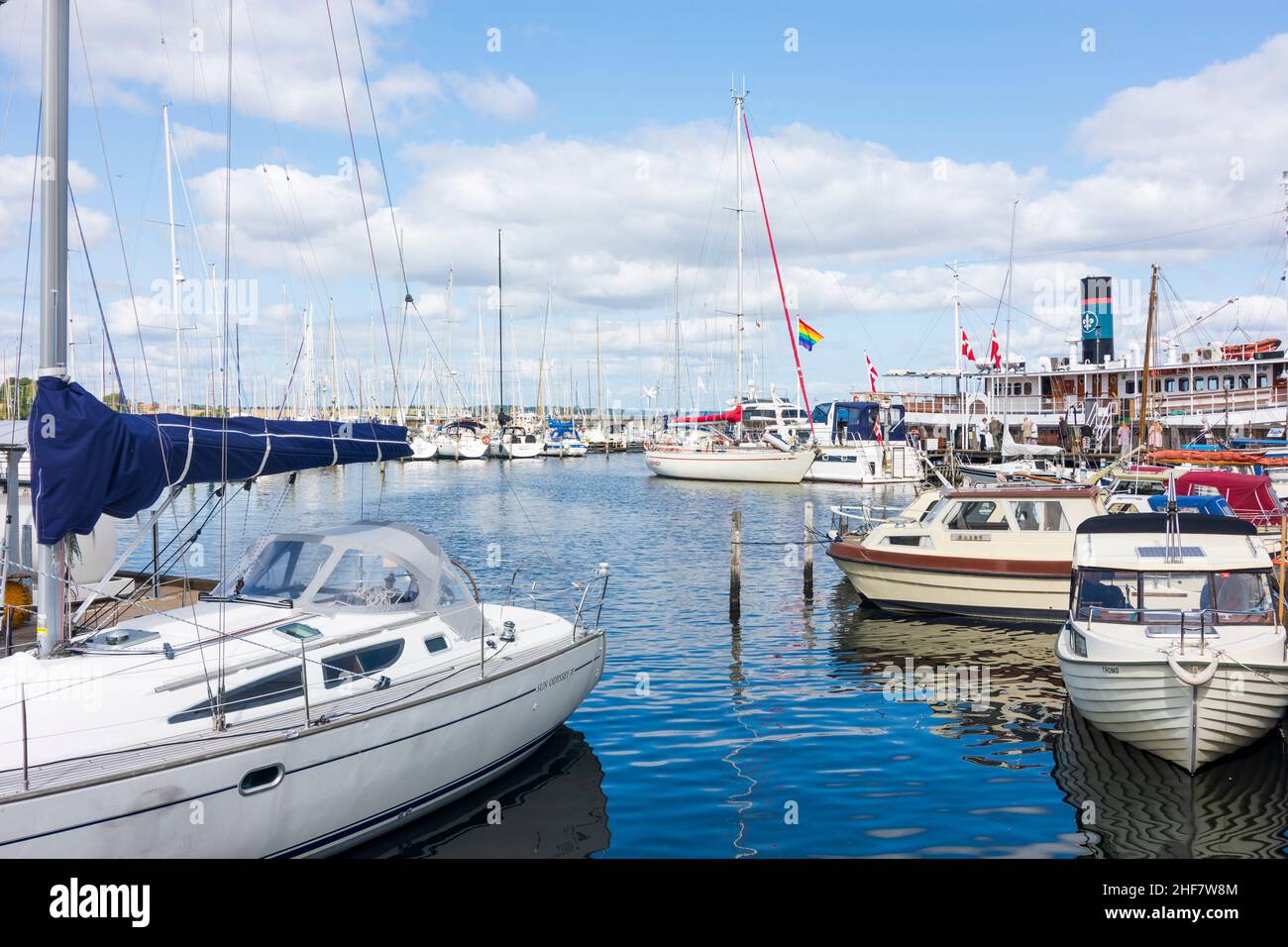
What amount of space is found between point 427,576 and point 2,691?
176 inches

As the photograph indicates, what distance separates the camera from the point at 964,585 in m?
21.5

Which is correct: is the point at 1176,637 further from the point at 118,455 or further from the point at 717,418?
the point at 717,418

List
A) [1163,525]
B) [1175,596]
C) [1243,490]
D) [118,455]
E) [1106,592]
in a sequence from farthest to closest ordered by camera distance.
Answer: [1243,490], [1175,596], [1163,525], [1106,592], [118,455]

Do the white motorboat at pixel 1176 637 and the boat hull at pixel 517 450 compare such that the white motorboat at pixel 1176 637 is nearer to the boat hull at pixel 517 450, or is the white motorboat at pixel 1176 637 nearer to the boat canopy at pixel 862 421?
the boat canopy at pixel 862 421

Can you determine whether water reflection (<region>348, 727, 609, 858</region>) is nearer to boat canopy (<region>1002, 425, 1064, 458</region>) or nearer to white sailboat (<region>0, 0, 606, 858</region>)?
white sailboat (<region>0, 0, 606, 858</region>)

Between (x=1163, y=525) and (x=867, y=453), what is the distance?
170ft

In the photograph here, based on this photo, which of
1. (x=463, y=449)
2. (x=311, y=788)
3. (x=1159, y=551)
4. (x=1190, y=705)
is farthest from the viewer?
(x=463, y=449)

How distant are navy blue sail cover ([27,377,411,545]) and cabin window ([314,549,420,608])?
64.4 inches

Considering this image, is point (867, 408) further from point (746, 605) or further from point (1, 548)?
point (1, 548)

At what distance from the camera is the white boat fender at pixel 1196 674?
1141 cm

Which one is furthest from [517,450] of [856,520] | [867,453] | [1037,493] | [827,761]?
[827,761]

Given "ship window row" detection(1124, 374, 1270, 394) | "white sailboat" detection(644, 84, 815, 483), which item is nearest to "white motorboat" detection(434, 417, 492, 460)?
"white sailboat" detection(644, 84, 815, 483)

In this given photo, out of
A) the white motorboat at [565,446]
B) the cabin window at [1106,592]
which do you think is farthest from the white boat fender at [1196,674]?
the white motorboat at [565,446]
